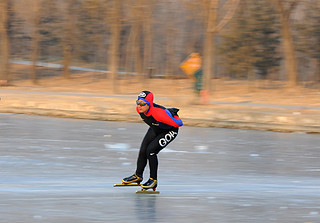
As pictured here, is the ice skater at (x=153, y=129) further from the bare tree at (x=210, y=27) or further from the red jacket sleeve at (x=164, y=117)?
the bare tree at (x=210, y=27)

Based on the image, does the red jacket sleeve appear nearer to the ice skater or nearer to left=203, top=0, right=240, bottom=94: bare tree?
the ice skater

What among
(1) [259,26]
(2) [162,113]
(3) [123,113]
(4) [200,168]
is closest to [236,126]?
(3) [123,113]

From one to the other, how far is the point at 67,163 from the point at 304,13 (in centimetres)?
2910

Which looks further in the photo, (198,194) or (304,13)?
(304,13)

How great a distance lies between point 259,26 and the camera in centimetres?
3450

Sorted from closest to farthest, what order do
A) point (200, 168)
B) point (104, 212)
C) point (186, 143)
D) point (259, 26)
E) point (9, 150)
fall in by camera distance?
1. point (104, 212)
2. point (200, 168)
3. point (9, 150)
4. point (186, 143)
5. point (259, 26)

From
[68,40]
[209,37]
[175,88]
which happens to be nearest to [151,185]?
[209,37]

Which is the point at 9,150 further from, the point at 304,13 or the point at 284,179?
the point at 304,13

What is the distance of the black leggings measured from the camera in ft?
26.1

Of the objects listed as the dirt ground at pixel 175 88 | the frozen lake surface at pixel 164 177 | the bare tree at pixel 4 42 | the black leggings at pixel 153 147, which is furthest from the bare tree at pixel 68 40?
the black leggings at pixel 153 147

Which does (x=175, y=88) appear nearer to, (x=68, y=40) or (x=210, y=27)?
(x=210, y=27)

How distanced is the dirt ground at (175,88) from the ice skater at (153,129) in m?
12.1

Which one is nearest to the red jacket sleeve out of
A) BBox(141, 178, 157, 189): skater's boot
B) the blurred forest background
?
BBox(141, 178, 157, 189): skater's boot

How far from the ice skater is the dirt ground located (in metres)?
12.1
